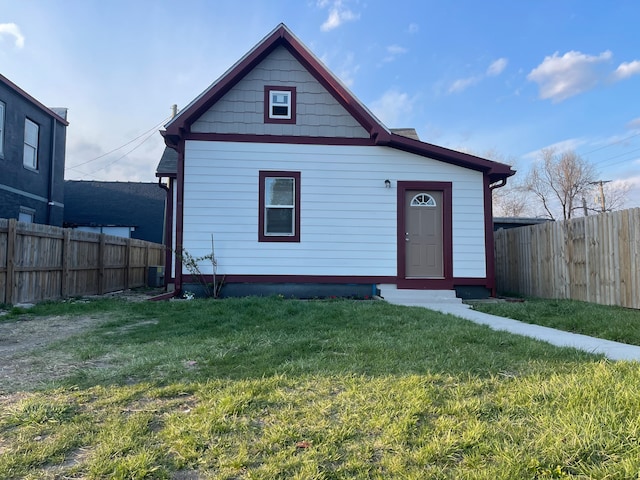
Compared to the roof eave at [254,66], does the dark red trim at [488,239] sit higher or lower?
lower

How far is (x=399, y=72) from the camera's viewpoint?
14.9 meters

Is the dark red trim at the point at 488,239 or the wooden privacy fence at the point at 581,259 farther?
the dark red trim at the point at 488,239

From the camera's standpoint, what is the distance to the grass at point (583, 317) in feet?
17.0

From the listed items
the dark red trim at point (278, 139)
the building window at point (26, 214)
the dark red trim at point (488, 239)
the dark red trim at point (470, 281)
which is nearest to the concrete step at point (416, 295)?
the dark red trim at point (470, 281)

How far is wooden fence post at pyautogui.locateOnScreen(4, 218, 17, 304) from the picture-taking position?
7.87 metres

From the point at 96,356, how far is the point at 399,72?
13.8m

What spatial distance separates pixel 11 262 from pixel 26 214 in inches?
310

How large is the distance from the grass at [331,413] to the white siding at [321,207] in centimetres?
484

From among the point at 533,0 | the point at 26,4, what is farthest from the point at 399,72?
the point at 26,4

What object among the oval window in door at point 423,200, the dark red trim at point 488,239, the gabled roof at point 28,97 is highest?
the gabled roof at point 28,97

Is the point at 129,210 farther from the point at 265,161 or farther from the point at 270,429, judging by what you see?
the point at 270,429

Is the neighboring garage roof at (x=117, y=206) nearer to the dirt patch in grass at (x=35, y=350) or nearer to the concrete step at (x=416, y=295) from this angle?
the dirt patch in grass at (x=35, y=350)

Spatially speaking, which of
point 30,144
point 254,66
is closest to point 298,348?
point 254,66

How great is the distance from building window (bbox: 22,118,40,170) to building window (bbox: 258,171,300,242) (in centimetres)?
1018
